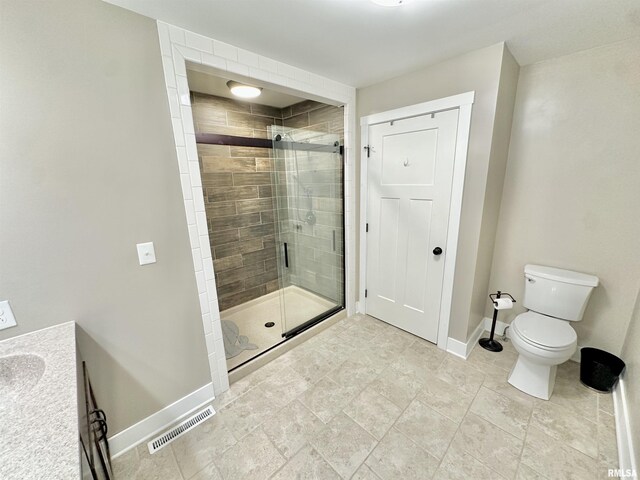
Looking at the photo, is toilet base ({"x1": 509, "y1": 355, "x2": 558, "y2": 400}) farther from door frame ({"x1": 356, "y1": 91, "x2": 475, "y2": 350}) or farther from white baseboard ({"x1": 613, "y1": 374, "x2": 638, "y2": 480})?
door frame ({"x1": 356, "y1": 91, "x2": 475, "y2": 350})

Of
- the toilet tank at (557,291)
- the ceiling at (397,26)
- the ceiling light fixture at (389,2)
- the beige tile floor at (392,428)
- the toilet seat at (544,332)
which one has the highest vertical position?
the ceiling at (397,26)

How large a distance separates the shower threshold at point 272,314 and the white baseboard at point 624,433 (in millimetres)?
2122

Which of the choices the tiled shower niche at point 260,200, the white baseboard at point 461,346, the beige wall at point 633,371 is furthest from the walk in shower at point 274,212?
the beige wall at point 633,371

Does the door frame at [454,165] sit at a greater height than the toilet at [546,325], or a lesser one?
greater

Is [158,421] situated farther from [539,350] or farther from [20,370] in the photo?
[539,350]

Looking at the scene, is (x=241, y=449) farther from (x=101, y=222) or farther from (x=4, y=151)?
(x=4, y=151)

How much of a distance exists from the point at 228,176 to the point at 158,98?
1.45 metres

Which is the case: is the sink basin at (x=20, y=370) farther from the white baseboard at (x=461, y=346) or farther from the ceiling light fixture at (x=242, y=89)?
the white baseboard at (x=461, y=346)

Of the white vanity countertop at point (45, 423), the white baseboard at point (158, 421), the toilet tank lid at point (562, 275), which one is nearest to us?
the white vanity countertop at point (45, 423)

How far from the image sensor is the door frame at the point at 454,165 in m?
1.81

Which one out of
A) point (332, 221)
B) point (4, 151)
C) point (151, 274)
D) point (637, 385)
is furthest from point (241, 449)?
point (637, 385)

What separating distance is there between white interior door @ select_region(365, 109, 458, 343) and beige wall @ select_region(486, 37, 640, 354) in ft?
2.21

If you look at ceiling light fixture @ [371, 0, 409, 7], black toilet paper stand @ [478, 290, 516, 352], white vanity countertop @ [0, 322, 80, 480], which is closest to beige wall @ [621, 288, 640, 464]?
black toilet paper stand @ [478, 290, 516, 352]

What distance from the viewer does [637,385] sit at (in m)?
1.43
